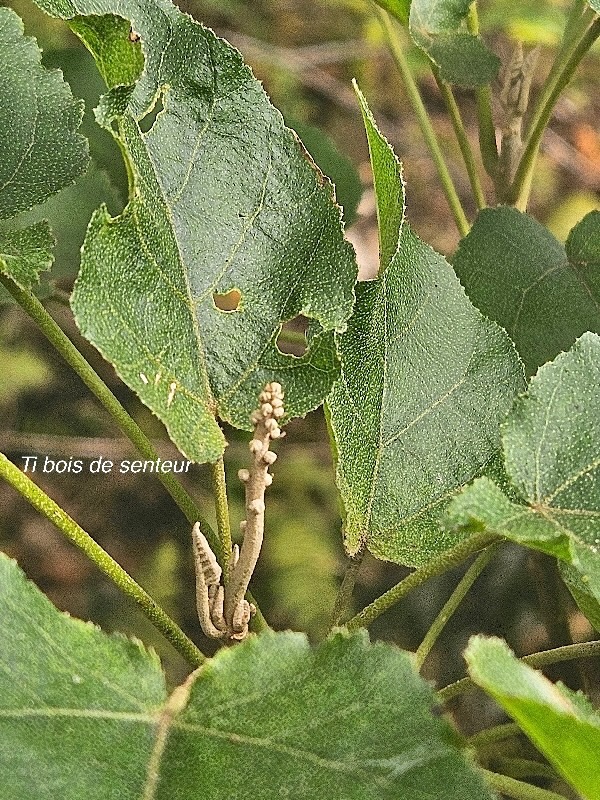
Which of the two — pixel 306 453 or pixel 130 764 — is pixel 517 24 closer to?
pixel 306 453

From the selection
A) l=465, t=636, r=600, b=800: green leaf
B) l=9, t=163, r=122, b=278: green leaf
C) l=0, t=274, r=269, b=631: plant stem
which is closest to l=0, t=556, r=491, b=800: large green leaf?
l=465, t=636, r=600, b=800: green leaf

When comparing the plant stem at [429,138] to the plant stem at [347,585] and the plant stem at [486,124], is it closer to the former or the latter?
the plant stem at [486,124]

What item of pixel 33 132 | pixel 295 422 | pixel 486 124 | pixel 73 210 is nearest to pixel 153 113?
pixel 33 132

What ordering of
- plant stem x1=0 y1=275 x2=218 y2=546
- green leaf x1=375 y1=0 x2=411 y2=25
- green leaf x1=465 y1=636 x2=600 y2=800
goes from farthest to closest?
green leaf x1=375 y1=0 x2=411 y2=25
plant stem x1=0 y1=275 x2=218 y2=546
green leaf x1=465 y1=636 x2=600 y2=800

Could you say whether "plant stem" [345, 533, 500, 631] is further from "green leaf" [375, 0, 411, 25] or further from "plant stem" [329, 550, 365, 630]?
"green leaf" [375, 0, 411, 25]

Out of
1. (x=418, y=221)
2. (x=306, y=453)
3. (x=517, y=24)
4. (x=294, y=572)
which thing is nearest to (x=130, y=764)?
(x=294, y=572)

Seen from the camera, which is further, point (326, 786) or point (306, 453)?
point (306, 453)

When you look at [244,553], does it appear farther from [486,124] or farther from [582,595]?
[486,124]
